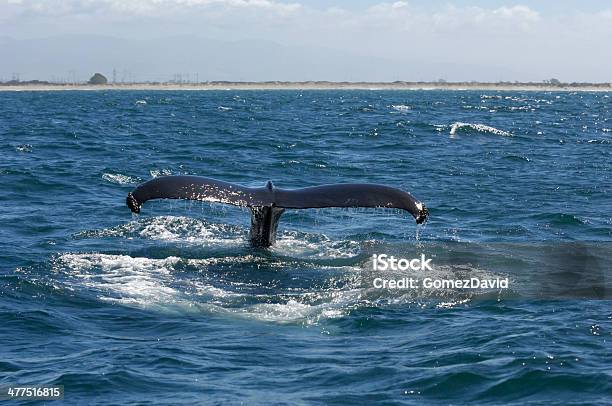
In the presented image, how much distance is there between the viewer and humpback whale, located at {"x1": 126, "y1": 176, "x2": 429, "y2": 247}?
12867mm

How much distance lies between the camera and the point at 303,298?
42.1 ft

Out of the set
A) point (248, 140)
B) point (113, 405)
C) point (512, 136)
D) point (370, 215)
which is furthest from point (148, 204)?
point (512, 136)

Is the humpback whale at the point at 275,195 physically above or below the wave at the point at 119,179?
above

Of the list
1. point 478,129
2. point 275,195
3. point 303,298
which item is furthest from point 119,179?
point 478,129

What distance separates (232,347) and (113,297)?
291 centimetres

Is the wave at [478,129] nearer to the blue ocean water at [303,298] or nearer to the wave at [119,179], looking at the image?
the blue ocean water at [303,298]

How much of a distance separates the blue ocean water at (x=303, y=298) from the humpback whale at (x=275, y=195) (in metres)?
1.18

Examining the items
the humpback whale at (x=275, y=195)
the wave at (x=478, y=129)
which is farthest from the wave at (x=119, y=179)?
the wave at (x=478, y=129)

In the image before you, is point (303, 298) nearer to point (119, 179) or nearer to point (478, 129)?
point (119, 179)

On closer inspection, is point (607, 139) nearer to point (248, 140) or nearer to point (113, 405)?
point (248, 140)

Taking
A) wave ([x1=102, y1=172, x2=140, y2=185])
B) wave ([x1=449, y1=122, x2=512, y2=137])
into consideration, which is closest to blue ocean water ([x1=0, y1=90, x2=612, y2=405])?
wave ([x1=102, y1=172, x2=140, y2=185])

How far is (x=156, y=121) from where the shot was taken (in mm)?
55719

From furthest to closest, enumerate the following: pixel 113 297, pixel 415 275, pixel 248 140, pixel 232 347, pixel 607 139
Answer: pixel 607 139 < pixel 248 140 < pixel 415 275 < pixel 113 297 < pixel 232 347

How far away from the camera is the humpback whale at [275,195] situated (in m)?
12.9
